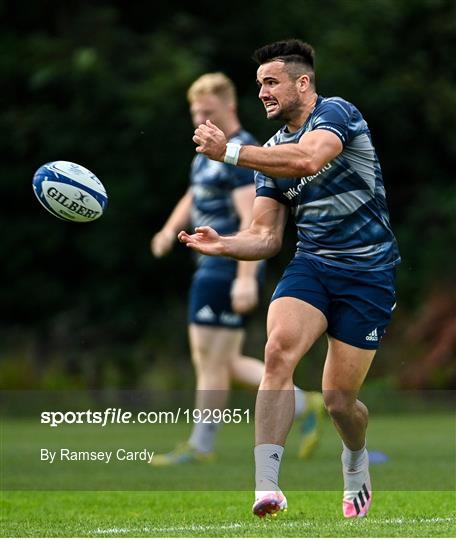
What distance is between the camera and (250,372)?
32.0 ft

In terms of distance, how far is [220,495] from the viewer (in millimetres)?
7371

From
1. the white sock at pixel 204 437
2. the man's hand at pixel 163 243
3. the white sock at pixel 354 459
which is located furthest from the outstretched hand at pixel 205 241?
the white sock at pixel 204 437

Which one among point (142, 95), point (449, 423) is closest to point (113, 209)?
point (142, 95)

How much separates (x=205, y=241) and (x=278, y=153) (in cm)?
54

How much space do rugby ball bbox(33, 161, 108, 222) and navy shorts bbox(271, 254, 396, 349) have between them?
1117mm

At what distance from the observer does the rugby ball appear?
670 centimetres

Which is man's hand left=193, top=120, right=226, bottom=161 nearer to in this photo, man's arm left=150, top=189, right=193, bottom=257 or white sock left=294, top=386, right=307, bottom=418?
man's arm left=150, top=189, right=193, bottom=257

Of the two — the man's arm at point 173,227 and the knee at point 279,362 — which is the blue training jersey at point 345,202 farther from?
the man's arm at point 173,227

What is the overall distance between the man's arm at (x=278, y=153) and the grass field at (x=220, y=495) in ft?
4.77

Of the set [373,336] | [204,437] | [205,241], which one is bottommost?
[204,437]

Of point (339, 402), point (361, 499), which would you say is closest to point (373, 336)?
point (339, 402)

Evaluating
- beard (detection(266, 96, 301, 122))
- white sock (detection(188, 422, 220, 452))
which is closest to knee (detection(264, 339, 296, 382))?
beard (detection(266, 96, 301, 122))

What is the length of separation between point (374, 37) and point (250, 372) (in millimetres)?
11156

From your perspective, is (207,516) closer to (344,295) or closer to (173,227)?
(344,295)
